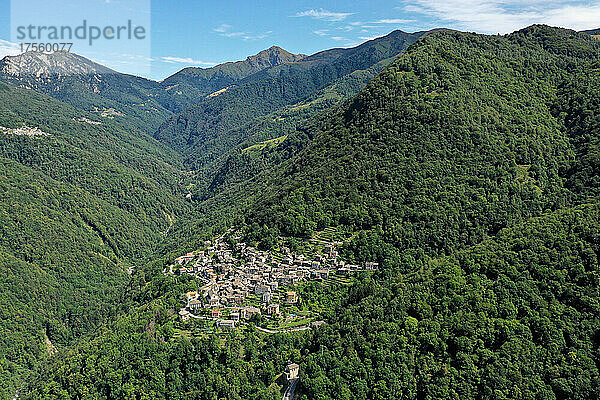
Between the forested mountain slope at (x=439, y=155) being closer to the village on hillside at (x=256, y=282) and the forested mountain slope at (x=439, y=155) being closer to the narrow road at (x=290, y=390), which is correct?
the village on hillside at (x=256, y=282)

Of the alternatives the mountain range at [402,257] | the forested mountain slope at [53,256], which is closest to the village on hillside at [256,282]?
the mountain range at [402,257]

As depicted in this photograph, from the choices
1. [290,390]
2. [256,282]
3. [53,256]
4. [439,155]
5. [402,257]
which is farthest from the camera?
[53,256]

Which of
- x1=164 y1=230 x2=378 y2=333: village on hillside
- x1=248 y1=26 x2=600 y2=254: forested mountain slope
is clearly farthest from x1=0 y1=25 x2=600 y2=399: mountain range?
x1=164 y1=230 x2=378 y2=333: village on hillside

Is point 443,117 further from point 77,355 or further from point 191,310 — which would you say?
point 77,355

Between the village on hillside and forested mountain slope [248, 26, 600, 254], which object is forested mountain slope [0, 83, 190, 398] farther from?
forested mountain slope [248, 26, 600, 254]

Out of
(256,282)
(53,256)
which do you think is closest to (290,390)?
(256,282)

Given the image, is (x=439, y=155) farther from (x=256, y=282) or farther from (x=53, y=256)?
(x=53, y=256)
